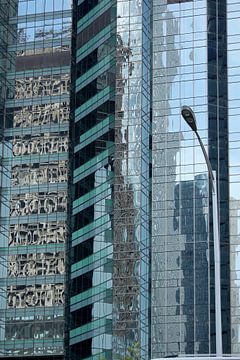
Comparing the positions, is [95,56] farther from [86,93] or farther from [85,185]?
[85,185]

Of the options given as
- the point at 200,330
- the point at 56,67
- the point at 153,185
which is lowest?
the point at 200,330

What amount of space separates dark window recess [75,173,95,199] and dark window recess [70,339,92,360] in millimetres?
12564

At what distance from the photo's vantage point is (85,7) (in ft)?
298

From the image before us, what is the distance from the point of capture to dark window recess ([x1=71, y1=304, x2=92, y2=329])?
79875mm

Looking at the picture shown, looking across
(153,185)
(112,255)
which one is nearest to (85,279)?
(112,255)

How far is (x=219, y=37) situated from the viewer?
8219 centimetres

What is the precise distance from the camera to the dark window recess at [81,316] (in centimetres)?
7988

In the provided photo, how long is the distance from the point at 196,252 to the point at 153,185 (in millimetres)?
6741

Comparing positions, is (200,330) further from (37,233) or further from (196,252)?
(37,233)

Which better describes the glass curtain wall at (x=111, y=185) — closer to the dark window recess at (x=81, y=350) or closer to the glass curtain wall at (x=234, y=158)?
the dark window recess at (x=81, y=350)

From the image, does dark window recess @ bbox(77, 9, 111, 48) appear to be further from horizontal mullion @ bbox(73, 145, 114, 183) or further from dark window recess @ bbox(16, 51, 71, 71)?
horizontal mullion @ bbox(73, 145, 114, 183)

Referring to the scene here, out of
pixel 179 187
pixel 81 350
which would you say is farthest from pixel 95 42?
pixel 81 350

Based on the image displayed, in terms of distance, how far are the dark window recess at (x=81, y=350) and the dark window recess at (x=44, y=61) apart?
24.8 meters

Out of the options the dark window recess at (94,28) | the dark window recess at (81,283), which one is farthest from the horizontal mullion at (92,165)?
the dark window recess at (94,28)
